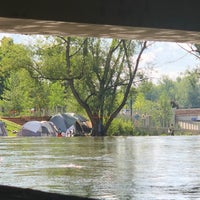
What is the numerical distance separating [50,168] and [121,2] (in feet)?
15.5

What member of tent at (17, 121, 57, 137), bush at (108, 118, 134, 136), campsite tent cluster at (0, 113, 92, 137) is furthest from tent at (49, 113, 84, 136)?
bush at (108, 118, 134, 136)

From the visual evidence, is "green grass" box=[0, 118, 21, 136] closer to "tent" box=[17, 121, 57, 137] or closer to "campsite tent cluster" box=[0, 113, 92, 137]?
"campsite tent cluster" box=[0, 113, 92, 137]

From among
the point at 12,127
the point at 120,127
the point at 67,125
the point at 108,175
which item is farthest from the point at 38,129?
the point at 108,175

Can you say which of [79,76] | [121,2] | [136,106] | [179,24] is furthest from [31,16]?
[136,106]

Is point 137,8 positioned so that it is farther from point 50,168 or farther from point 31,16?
point 50,168

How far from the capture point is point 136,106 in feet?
213

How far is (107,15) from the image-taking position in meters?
9.91

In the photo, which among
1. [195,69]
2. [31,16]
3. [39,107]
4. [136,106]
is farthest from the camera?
[136,106]

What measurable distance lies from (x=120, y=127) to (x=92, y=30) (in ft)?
104

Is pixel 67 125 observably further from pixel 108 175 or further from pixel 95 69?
pixel 108 175

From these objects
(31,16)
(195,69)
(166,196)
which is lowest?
(166,196)

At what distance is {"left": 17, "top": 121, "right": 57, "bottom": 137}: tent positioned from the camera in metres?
38.3

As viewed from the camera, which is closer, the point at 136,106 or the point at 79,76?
the point at 79,76

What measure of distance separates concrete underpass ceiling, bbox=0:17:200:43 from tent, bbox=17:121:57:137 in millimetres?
26346
